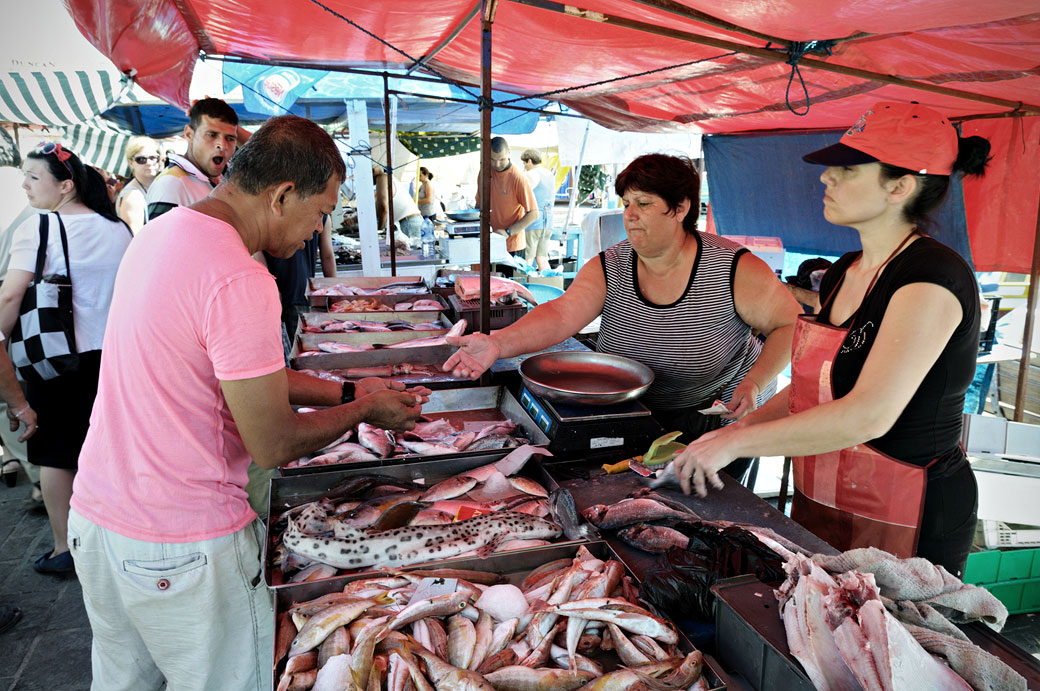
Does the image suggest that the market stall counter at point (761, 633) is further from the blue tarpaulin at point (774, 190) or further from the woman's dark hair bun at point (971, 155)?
the blue tarpaulin at point (774, 190)

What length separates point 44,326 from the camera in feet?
11.3

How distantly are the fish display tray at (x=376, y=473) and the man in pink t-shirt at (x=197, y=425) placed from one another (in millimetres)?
146

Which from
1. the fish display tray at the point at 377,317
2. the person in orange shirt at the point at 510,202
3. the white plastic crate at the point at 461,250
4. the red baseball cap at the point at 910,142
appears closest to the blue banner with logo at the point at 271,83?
the person in orange shirt at the point at 510,202

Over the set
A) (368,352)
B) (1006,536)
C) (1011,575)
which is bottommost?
(1011,575)

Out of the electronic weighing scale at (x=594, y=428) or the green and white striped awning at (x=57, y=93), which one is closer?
the electronic weighing scale at (x=594, y=428)

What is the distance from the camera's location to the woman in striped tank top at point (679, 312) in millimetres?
2971

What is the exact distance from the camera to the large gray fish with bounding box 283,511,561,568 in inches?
69.0

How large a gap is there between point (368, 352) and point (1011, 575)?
4058mm

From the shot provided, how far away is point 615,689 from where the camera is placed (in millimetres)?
1283

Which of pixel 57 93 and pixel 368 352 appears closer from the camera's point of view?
pixel 368 352

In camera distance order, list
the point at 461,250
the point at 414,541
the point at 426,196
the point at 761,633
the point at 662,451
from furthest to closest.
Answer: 1. the point at 426,196
2. the point at 461,250
3. the point at 662,451
4. the point at 414,541
5. the point at 761,633

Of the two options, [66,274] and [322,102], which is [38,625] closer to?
[66,274]

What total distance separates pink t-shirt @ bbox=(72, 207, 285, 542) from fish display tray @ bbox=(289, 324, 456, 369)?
5.74ft

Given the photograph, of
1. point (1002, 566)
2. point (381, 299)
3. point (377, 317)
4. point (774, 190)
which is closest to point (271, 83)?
point (381, 299)
